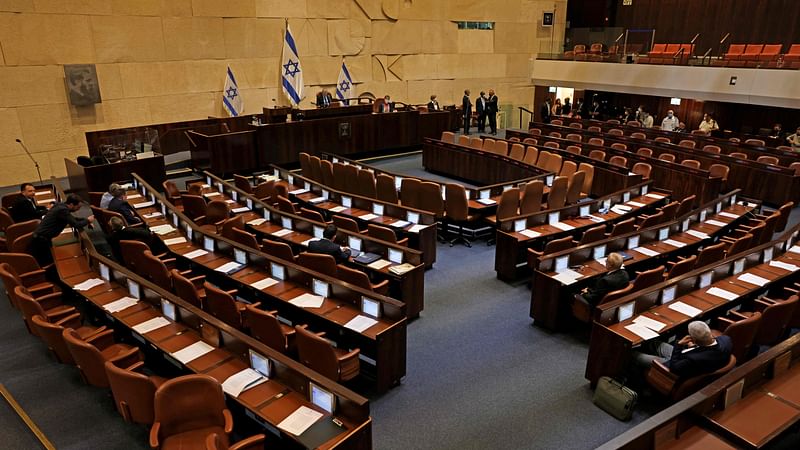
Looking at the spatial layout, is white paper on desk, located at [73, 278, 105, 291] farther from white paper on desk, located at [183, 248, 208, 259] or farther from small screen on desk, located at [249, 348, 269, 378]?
small screen on desk, located at [249, 348, 269, 378]

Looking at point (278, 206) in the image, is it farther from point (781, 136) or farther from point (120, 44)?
point (781, 136)

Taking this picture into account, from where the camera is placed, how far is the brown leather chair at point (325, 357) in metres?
4.52

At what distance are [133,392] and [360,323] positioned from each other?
2.01 m

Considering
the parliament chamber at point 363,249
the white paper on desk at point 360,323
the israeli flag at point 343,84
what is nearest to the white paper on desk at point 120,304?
the parliament chamber at point 363,249

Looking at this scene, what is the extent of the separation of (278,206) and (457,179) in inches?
218

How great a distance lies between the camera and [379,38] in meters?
17.8

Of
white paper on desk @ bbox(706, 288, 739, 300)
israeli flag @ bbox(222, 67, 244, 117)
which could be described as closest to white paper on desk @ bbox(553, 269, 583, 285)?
white paper on desk @ bbox(706, 288, 739, 300)

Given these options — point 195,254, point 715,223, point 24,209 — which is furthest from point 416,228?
point 24,209

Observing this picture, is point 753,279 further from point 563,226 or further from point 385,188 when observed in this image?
point 385,188

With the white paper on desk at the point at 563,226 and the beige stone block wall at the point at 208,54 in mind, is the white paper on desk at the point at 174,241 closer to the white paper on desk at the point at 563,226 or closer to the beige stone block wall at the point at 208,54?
the white paper on desk at the point at 563,226

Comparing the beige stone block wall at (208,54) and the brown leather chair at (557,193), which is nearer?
the brown leather chair at (557,193)

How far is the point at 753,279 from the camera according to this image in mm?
6141

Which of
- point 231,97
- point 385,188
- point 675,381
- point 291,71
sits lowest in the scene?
point 675,381

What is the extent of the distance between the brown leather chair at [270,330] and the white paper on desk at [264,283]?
2.05ft
